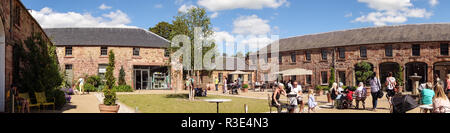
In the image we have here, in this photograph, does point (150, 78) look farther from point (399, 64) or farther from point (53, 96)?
point (399, 64)

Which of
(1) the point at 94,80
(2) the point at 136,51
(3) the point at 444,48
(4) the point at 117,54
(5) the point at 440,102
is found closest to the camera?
(5) the point at 440,102

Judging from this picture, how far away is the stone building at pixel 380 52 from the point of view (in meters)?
24.8

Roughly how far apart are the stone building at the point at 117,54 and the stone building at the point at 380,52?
1303cm

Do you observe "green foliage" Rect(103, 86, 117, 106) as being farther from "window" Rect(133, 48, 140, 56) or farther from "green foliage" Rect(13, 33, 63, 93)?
"window" Rect(133, 48, 140, 56)

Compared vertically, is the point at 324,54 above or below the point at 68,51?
below

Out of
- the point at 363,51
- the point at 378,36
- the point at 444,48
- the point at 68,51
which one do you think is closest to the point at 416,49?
the point at 444,48

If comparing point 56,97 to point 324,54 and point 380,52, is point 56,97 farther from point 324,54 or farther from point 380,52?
point 380,52

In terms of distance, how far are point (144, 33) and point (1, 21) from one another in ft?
70.5

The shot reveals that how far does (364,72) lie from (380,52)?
213 cm

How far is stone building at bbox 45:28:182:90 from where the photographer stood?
27.0 m

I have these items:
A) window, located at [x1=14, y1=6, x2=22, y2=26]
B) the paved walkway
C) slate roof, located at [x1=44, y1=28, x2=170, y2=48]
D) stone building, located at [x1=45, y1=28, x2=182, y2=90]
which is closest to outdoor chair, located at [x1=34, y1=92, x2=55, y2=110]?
the paved walkway

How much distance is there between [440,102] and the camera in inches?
302
